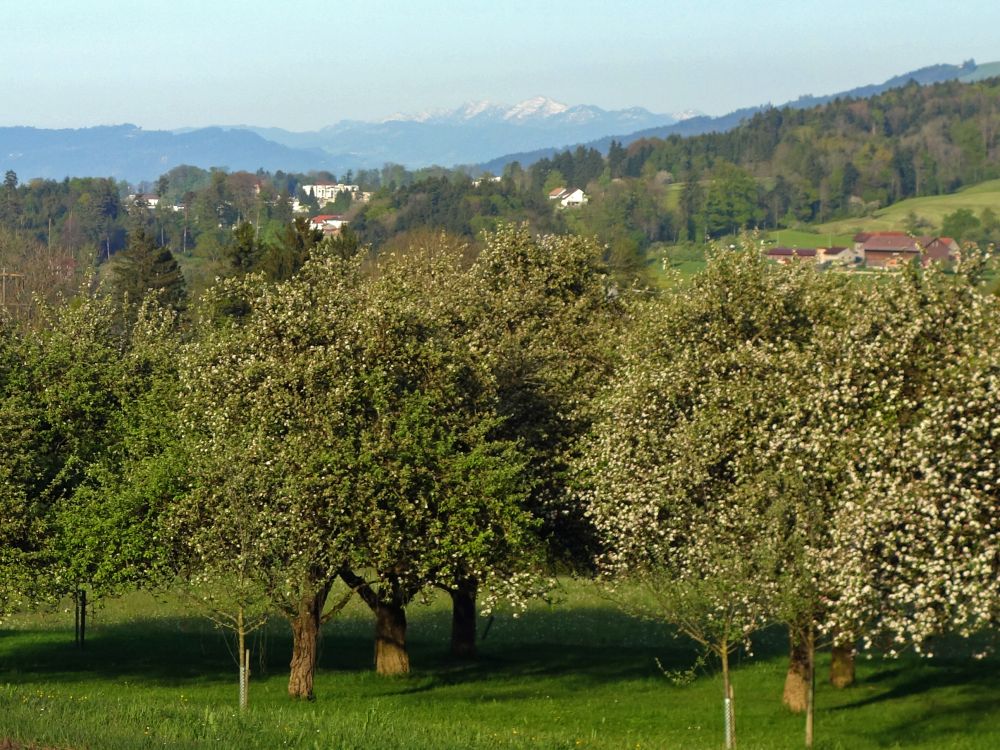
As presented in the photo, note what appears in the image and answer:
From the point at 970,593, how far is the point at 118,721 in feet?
50.8

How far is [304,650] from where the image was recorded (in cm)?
3403

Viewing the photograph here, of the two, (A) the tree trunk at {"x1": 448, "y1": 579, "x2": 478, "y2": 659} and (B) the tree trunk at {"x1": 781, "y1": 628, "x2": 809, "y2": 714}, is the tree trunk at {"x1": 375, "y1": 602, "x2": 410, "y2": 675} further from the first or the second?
(B) the tree trunk at {"x1": 781, "y1": 628, "x2": 809, "y2": 714}

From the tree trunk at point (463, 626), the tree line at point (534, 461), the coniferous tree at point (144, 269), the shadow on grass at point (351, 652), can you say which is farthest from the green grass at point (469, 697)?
the coniferous tree at point (144, 269)

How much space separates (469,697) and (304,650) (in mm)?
4607

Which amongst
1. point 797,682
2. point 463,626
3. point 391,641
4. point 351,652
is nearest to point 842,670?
point 797,682

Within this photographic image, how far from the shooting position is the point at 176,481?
109 ft

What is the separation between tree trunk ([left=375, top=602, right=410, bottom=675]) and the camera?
38.2 metres

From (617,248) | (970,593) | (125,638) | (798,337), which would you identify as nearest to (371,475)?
(798,337)

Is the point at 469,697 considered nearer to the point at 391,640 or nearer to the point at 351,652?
the point at 391,640

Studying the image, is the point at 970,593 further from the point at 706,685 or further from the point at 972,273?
the point at 706,685

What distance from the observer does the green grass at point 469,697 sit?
22.7m

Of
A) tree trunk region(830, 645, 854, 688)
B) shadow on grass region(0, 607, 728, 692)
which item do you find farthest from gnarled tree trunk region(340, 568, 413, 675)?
tree trunk region(830, 645, 854, 688)

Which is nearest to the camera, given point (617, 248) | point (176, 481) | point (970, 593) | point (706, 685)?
point (970, 593)

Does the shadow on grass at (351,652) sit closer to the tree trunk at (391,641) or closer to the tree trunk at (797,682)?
the tree trunk at (391,641)
